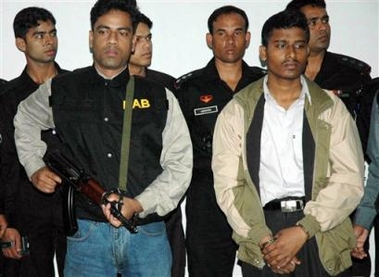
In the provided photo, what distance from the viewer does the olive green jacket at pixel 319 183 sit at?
2.90m

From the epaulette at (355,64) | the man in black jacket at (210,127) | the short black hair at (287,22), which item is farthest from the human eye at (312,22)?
the short black hair at (287,22)

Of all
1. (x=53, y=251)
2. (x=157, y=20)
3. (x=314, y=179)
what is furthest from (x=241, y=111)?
(x=157, y=20)

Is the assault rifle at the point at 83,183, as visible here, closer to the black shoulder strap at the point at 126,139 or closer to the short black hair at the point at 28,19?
the black shoulder strap at the point at 126,139

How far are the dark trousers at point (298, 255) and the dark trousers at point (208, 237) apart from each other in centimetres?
84

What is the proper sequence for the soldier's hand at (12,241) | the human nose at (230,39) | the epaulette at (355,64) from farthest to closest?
1. the epaulette at (355,64)
2. the human nose at (230,39)
3. the soldier's hand at (12,241)

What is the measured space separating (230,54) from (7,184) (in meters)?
1.63

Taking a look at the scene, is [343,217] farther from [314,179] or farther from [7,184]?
[7,184]

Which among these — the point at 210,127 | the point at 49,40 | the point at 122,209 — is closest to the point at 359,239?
the point at 210,127

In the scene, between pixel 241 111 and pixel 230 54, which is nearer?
pixel 241 111

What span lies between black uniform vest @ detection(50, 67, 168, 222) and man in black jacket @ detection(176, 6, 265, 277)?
0.88m

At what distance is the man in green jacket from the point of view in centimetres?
290

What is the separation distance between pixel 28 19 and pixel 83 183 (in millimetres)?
1821

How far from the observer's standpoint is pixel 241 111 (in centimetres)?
310

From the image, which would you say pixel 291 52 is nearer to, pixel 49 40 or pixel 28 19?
pixel 49 40
